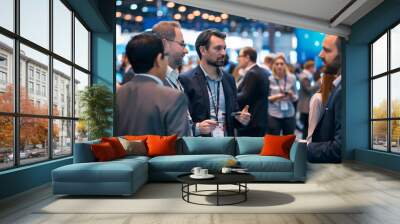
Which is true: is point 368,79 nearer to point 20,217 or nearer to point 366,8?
point 366,8

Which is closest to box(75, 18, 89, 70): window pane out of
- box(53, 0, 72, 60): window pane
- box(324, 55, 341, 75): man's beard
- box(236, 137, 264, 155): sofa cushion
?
box(53, 0, 72, 60): window pane

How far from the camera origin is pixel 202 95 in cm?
912

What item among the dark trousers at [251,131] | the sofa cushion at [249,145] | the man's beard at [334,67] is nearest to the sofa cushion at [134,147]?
the sofa cushion at [249,145]

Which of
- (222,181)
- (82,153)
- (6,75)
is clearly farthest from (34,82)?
(222,181)

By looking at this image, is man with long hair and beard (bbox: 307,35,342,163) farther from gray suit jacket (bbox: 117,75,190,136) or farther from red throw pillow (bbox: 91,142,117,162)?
red throw pillow (bbox: 91,142,117,162)

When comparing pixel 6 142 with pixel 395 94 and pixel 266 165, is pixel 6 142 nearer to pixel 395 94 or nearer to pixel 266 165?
pixel 266 165

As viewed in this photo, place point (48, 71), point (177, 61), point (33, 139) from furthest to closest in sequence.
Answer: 1. point (177, 61)
2. point (48, 71)
3. point (33, 139)

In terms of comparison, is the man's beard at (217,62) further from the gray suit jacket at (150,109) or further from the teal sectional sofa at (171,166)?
the teal sectional sofa at (171,166)

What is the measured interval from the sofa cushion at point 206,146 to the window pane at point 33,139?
2.31m

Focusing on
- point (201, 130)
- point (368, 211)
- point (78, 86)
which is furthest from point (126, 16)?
point (368, 211)

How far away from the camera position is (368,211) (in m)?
4.36

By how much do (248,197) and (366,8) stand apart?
5.26 metres

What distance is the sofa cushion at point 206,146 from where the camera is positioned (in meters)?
7.07

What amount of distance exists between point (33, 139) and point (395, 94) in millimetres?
7166
